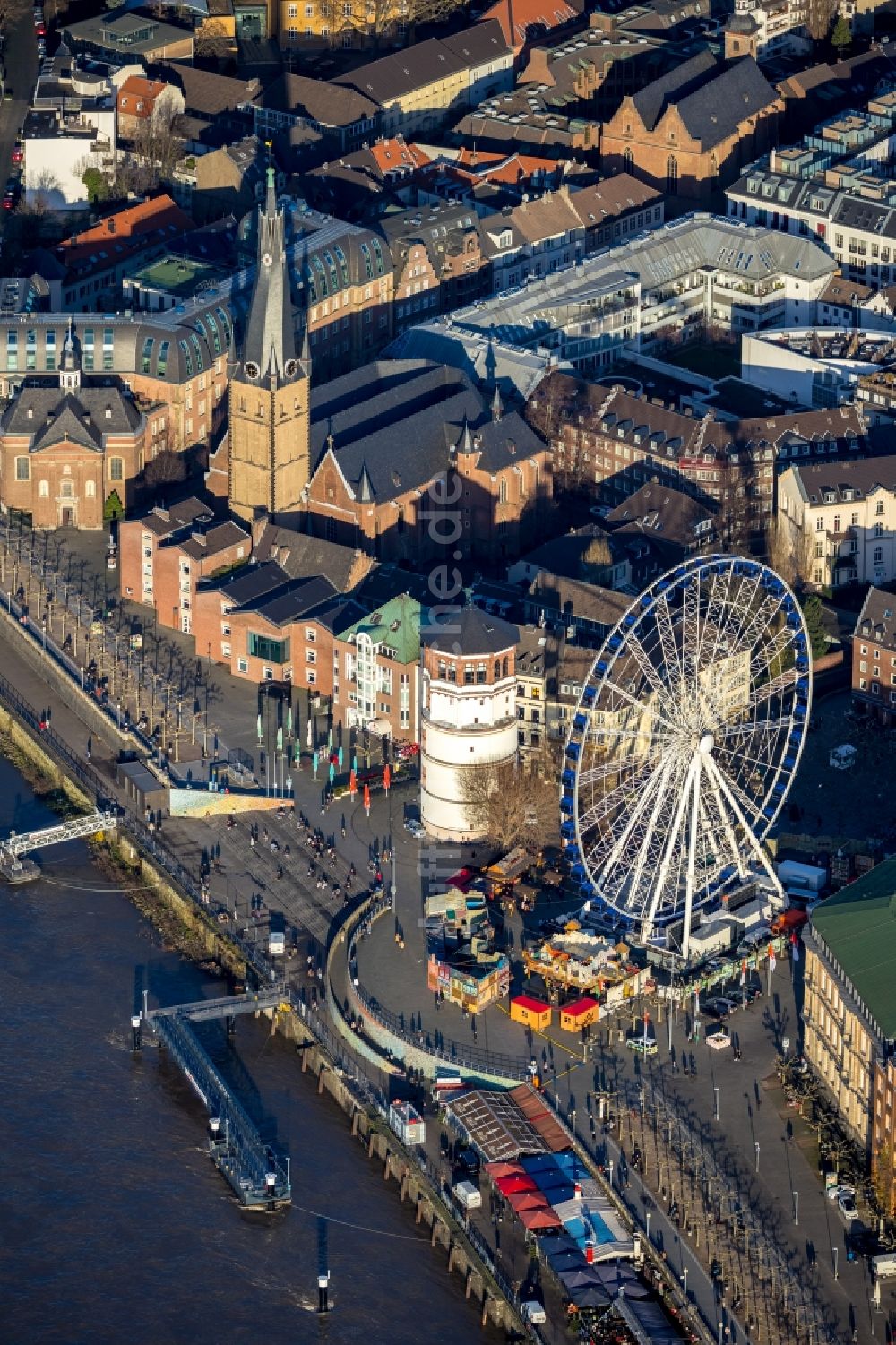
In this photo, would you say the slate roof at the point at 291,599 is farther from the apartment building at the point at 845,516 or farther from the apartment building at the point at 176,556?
the apartment building at the point at 845,516

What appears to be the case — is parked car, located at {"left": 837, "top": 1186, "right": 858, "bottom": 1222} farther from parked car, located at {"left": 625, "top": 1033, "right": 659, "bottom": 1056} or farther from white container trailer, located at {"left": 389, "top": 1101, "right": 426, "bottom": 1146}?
white container trailer, located at {"left": 389, "top": 1101, "right": 426, "bottom": 1146}

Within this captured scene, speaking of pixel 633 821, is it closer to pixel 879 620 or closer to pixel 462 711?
pixel 462 711

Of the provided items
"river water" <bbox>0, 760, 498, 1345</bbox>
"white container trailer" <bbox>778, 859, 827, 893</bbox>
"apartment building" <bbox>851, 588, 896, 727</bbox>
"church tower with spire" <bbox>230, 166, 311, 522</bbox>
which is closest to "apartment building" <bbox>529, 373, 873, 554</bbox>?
"apartment building" <bbox>851, 588, 896, 727</bbox>

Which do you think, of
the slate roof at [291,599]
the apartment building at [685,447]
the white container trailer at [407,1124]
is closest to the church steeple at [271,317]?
the slate roof at [291,599]

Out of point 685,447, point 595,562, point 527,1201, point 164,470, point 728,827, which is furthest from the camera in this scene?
point 164,470

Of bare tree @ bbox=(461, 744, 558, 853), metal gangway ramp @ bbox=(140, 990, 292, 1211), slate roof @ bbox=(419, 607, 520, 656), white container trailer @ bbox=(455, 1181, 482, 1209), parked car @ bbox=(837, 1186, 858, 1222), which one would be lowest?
metal gangway ramp @ bbox=(140, 990, 292, 1211)

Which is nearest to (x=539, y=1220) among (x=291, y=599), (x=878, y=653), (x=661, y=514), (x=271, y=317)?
(x=878, y=653)
